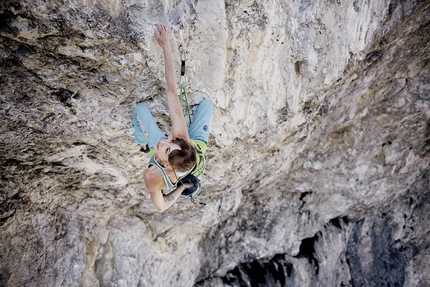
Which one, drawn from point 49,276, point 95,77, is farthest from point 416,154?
point 49,276

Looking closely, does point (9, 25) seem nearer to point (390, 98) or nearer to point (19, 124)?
point (19, 124)

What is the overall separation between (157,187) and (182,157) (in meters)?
0.44

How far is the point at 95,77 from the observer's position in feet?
10.3

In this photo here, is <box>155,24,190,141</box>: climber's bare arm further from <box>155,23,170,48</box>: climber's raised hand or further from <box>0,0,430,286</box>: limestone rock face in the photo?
<box>0,0,430,286</box>: limestone rock face

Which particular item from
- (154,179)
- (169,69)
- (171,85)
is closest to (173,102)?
(171,85)

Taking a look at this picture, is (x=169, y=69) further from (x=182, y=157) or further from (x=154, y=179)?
(x=154, y=179)

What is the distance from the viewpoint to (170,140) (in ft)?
9.91

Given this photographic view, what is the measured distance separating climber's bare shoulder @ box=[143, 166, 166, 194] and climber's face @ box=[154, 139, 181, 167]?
0.13 m

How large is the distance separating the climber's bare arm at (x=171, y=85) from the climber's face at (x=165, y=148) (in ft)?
0.39

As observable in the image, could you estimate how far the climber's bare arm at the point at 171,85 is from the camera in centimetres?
293

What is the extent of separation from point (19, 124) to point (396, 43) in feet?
14.6

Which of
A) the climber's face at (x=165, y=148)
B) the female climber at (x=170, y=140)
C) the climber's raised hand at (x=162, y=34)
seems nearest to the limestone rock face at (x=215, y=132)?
the climber's raised hand at (x=162, y=34)

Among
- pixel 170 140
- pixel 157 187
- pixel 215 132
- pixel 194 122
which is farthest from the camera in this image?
pixel 215 132

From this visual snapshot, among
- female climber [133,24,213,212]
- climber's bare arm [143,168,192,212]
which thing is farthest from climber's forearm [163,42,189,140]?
climber's bare arm [143,168,192,212]
